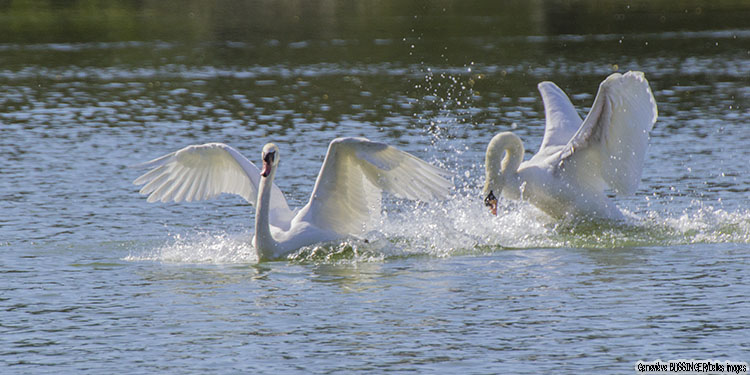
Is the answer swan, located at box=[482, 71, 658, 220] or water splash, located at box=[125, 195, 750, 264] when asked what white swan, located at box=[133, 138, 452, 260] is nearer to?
water splash, located at box=[125, 195, 750, 264]

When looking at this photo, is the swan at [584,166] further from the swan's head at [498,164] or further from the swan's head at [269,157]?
the swan's head at [269,157]

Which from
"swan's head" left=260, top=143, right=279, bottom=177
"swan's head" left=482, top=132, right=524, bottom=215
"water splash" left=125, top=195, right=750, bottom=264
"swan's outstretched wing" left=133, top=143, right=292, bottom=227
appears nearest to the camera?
"swan's head" left=260, top=143, right=279, bottom=177

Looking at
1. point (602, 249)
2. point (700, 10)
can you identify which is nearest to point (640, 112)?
point (602, 249)

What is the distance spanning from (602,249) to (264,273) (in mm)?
3493

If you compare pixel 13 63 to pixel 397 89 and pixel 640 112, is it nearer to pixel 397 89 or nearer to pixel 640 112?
pixel 397 89

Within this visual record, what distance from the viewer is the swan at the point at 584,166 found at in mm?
12719

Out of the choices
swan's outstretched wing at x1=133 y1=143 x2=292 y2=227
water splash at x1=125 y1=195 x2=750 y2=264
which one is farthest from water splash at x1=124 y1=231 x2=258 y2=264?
swan's outstretched wing at x1=133 y1=143 x2=292 y2=227

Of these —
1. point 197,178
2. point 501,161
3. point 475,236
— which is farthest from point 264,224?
point 501,161

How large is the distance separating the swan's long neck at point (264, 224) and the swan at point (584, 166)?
7.82 feet

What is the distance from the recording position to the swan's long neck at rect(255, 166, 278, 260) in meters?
12.1

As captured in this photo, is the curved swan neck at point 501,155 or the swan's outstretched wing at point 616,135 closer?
the swan's outstretched wing at point 616,135

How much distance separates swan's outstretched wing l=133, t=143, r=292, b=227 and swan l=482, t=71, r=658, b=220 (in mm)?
2403

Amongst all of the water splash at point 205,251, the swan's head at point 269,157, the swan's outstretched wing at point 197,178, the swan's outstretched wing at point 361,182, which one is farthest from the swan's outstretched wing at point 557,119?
the water splash at point 205,251

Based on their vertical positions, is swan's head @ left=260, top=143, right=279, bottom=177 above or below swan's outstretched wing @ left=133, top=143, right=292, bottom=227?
above
